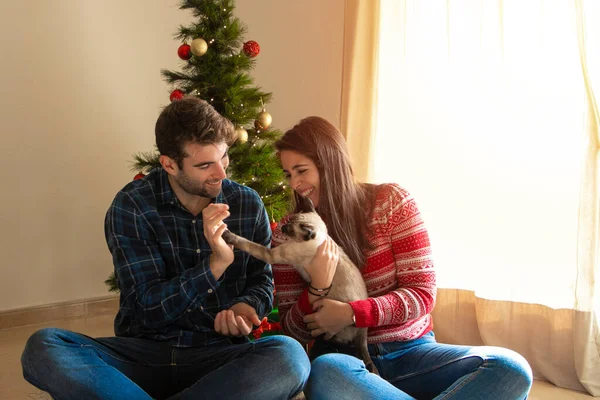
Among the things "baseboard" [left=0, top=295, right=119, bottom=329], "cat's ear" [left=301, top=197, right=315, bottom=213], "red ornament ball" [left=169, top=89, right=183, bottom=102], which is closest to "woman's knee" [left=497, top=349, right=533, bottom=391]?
"cat's ear" [left=301, top=197, right=315, bottom=213]

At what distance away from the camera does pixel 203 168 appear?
1.85 metres

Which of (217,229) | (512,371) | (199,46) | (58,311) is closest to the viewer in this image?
(512,371)

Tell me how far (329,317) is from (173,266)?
1.76ft

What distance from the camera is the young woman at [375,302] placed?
1.61 m

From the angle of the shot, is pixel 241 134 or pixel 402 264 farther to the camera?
pixel 241 134

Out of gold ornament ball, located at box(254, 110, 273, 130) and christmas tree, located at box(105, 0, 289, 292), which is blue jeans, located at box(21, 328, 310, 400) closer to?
christmas tree, located at box(105, 0, 289, 292)

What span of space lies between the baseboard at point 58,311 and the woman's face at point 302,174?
2.36 meters

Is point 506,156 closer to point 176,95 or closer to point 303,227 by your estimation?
point 303,227

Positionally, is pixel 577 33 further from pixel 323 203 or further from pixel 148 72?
pixel 148 72

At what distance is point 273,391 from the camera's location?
161 centimetres

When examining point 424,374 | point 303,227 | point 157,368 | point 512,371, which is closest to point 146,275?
point 157,368

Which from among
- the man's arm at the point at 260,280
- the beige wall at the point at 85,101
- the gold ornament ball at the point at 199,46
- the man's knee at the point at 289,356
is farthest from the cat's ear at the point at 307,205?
the beige wall at the point at 85,101

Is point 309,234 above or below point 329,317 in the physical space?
above

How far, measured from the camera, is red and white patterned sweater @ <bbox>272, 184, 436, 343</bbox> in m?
1.79
